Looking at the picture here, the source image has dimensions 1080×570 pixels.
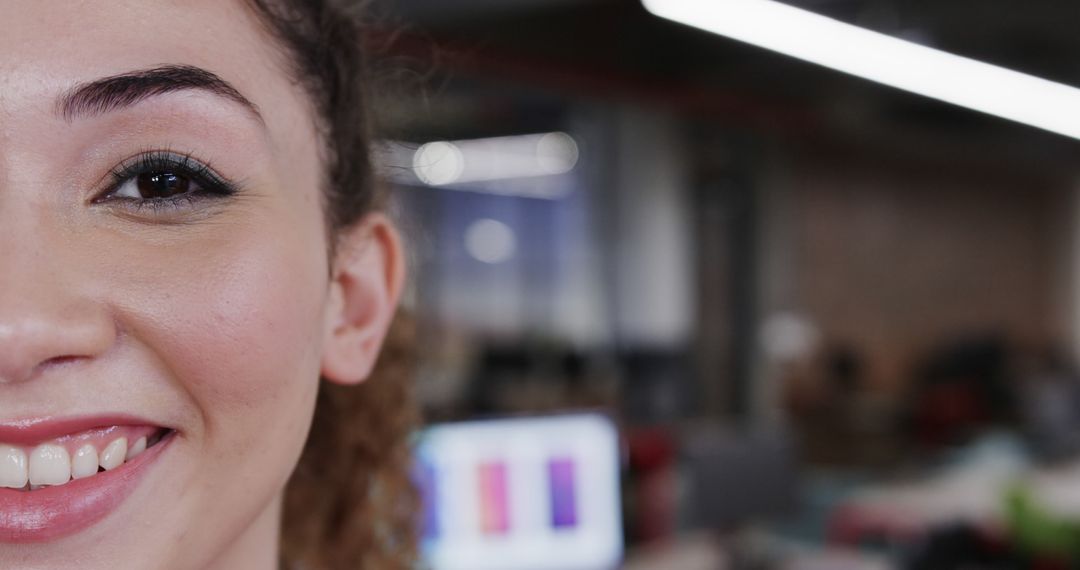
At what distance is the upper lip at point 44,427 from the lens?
69 cm

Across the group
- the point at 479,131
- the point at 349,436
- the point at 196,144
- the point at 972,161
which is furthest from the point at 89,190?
the point at 972,161

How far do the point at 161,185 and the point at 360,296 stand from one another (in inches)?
11.3

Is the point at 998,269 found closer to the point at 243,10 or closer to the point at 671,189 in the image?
the point at 671,189

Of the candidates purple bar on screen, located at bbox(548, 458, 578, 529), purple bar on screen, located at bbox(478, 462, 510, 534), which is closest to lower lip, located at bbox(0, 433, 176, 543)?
purple bar on screen, located at bbox(478, 462, 510, 534)

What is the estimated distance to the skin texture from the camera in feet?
2.30

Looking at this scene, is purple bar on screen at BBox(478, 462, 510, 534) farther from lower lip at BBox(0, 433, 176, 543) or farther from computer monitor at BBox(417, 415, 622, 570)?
lower lip at BBox(0, 433, 176, 543)

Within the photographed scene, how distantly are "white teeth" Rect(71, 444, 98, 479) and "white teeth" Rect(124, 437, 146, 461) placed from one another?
25mm

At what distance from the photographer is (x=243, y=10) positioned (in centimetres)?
85

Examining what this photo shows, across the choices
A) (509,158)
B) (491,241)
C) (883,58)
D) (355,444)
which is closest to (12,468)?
(355,444)

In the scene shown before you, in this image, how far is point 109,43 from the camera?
0.75 meters

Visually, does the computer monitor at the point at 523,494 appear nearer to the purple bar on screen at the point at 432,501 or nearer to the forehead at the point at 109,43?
the purple bar on screen at the point at 432,501

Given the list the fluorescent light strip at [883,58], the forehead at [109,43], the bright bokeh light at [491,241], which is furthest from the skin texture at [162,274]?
the bright bokeh light at [491,241]

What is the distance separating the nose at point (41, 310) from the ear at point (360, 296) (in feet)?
0.94

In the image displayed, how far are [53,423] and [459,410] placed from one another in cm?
767
